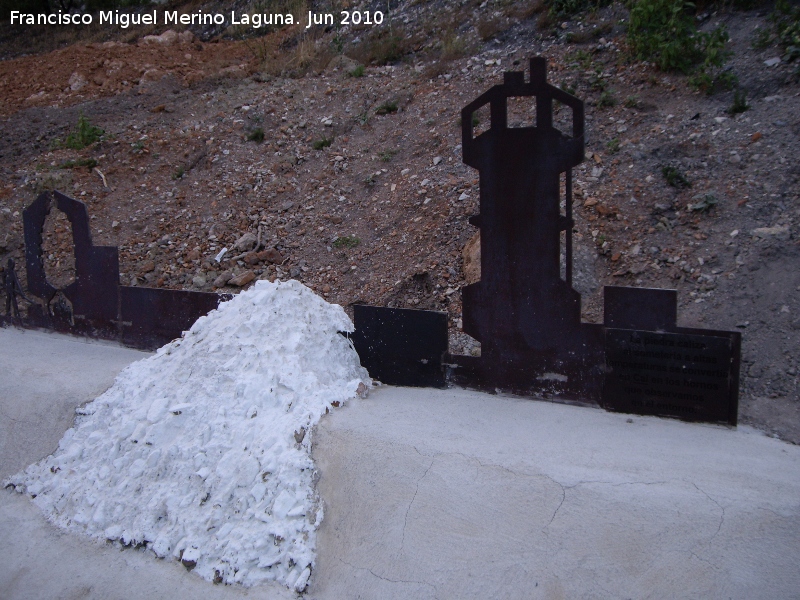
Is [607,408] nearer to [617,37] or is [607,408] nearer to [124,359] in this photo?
[124,359]

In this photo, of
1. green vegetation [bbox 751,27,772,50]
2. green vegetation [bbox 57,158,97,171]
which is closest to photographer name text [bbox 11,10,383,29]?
green vegetation [bbox 57,158,97,171]

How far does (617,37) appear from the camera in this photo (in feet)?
26.1

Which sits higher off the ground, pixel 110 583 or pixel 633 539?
pixel 633 539

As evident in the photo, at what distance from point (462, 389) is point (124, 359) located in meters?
2.63

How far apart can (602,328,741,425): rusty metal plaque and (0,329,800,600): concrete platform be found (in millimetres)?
96

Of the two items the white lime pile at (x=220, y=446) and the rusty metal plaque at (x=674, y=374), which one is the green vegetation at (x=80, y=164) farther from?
the rusty metal plaque at (x=674, y=374)

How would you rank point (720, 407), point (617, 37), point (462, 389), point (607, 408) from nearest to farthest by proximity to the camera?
point (720, 407) → point (607, 408) → point (462, 389) → point (617, 37)

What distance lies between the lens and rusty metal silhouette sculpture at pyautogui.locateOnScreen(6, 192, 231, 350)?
4938mm

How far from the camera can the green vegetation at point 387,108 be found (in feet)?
28.0

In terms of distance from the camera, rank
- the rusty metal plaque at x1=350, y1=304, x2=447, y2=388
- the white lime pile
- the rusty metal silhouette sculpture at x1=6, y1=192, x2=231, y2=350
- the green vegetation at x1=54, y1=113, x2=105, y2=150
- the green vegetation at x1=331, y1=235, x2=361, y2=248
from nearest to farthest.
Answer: the white lime pile, the rusty metal plaque at x1=350, y1=304, x2=447, y2=388, the rusty metal silhouette sculpture at x1=6, y1=192, x2=231, y2=350, the green vegetation at x1=331, y1=235, x2=361, y2=248, the green vegetation at x1=54, y1=113, x2=105, y2=150

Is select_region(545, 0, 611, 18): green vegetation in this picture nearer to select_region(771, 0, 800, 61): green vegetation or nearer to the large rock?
select_region(771, 0, 800, 61): green vegetation

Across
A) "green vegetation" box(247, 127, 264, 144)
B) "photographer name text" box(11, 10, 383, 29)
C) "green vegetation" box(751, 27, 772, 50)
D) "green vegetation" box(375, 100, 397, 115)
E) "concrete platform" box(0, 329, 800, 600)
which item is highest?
"photographer name text" box(11, 10, 383, 29)

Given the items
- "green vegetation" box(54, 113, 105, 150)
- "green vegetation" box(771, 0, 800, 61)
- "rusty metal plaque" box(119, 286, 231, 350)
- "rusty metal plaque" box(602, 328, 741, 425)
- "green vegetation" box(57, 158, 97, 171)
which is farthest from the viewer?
"green vegetation" box(54, 113, 105, 150)

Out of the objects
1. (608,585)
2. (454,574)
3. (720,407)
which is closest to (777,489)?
(720,407)
